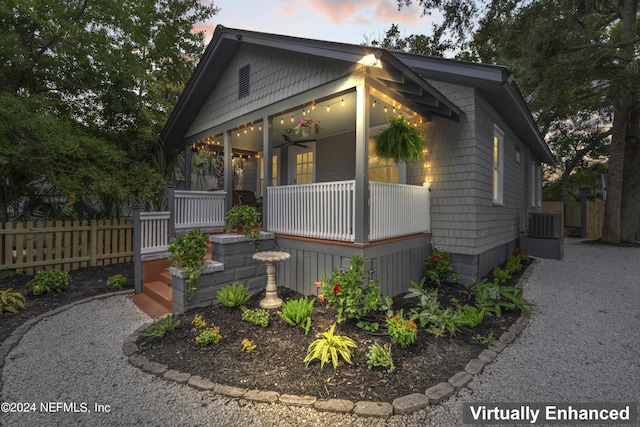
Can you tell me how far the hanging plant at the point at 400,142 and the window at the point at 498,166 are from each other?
2.97 meters

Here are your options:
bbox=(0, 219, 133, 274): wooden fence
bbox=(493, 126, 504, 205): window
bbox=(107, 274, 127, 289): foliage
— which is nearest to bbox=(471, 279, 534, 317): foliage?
bbox=(493, 126, 504, 205): window

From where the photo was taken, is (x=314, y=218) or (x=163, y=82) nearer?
(x=314, y=218)

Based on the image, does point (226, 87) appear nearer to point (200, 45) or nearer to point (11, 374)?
point (200, 45)

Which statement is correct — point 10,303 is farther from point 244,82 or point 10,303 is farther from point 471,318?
point 471,318

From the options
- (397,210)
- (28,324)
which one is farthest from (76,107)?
(397,210)

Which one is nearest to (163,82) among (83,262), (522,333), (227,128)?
(227,128)

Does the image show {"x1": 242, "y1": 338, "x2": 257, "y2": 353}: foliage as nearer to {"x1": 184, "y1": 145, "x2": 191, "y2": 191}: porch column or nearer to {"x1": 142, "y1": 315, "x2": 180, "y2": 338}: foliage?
{"x1": 142, "y1": 315, "x2": 180, "y2": 338}: foliage

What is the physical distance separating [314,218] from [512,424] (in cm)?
345

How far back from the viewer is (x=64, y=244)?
6617 mm

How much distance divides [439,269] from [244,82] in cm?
564

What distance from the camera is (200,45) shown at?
37.4ft

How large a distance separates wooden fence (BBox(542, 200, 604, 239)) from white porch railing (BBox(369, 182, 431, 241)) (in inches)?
467

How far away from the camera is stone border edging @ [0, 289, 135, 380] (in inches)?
135

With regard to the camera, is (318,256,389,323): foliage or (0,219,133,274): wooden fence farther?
(0,219,133,274): wooden fence
